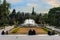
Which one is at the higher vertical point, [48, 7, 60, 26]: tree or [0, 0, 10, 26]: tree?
[0, 0, 10, 26]: tree

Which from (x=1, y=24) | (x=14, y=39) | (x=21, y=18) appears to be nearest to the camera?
(x=14, y=39)

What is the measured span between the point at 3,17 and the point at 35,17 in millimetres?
28376

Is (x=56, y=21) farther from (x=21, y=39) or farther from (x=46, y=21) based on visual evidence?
(x=21, y=39)

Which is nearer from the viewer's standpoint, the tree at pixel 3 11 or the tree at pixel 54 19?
the tree at pixel 3 11

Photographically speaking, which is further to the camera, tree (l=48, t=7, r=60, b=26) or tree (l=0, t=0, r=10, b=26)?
tree (l=48, t=7, r=60, b=26)

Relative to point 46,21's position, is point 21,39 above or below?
above

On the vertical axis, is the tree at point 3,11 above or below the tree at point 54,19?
above

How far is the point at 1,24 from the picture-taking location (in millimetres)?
53969

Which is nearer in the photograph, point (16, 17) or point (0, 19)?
point (0, 19)

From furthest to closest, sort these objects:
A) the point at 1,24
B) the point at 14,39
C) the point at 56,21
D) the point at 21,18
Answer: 1. the point at 21,18
2. the point at 56,21
3. the point at 1,24
4. the point at 14,39

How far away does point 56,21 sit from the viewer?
63344 millimetres

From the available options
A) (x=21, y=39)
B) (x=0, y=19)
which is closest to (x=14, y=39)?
(x=21, y=39)

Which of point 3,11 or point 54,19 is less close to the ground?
point 3,11

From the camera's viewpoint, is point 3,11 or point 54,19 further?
point 54,19
